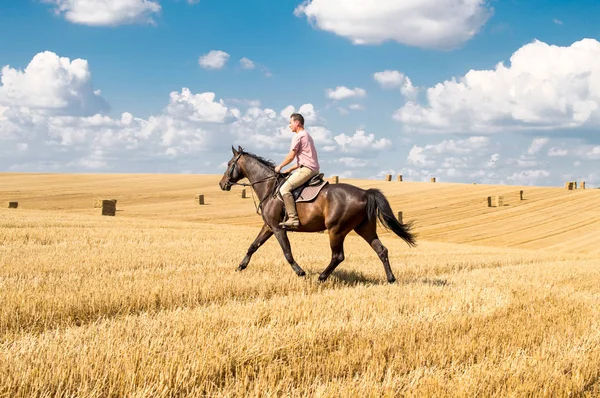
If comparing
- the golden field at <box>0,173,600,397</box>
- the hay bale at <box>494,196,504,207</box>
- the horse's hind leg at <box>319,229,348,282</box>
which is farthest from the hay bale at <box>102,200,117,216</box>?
the hay bale at <box>494,196,504,207</box>

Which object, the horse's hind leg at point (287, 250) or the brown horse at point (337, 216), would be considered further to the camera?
the horse's hind leg at point (287, 250)

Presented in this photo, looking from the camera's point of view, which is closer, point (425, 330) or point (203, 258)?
point (425, 330)

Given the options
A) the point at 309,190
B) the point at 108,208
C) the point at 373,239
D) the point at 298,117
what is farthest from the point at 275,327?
the point at 108,208

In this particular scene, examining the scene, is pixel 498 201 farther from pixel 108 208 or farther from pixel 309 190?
pixel 309 190

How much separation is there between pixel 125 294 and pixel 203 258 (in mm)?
4136

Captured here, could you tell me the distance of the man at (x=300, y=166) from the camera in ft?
28.2

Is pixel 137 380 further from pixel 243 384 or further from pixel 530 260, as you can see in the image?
pixel 530 260

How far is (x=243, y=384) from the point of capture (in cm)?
388

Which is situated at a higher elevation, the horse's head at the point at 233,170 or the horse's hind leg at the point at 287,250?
the horse's head at the point at 233,170

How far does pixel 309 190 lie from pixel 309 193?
60mm

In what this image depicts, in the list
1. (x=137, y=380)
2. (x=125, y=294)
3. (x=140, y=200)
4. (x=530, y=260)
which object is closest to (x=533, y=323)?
(x=137, y=380)

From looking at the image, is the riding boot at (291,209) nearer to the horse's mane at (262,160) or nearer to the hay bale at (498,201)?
the horse's mane at (262,160)

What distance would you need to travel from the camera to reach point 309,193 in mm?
8625

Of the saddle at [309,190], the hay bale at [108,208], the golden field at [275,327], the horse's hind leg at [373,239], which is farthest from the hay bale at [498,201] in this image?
the saddle at [309,190]
